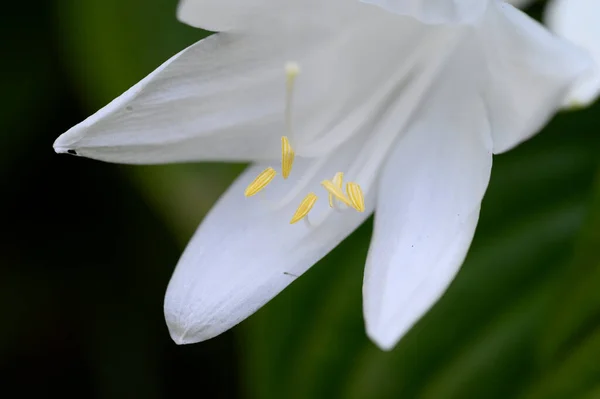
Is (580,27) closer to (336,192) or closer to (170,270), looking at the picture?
(336,192)

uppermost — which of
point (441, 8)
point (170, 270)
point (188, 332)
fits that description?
point (441, 8)

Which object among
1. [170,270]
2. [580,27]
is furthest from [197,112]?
[170,270]

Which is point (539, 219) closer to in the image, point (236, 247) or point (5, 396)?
point (236, 247)

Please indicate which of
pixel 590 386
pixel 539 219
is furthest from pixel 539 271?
pixel 590 386

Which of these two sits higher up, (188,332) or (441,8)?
(441,8)

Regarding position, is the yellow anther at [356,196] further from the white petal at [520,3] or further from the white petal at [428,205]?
the white petal at [520,3]

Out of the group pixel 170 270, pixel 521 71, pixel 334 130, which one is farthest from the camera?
pixel 170 270

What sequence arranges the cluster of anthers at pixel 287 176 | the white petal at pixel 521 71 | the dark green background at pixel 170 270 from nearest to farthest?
the white petal at pixel 521 71 → the cluster of anthers at pixel 287 176 → the dark green background at pixel 170 270

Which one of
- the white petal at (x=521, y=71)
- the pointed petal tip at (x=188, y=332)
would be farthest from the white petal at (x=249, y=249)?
the white petal at (x=521, y=71)
